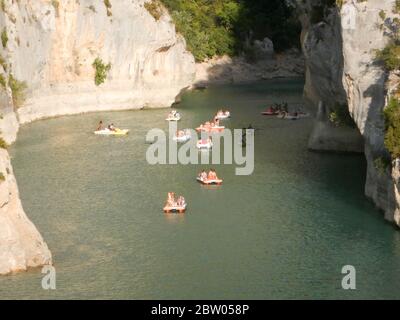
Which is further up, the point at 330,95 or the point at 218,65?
the point at 330,95

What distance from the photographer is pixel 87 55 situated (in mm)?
85500

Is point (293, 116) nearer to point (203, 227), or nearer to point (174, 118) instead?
point (174, 118)

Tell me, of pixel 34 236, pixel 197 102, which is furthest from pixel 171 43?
pixel 34 236

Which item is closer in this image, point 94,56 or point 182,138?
point 182,138

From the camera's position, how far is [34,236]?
34750 millimetres

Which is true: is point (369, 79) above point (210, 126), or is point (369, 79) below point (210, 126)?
above

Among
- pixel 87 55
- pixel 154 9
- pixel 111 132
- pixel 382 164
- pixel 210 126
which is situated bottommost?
pixel 111 132

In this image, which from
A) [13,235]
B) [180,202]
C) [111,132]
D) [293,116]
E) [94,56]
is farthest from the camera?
[94,56]

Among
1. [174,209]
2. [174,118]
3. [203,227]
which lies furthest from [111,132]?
[203,227]

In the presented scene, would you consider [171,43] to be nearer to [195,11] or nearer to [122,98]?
[122,98]

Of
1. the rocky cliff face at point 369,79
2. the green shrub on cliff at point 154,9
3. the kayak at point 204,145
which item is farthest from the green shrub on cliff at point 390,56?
the green shrub on cliff at point 154,9

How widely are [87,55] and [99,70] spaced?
1.87 meters

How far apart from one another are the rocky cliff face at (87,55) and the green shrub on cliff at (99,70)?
309mm

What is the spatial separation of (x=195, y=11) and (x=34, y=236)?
95091 mm
